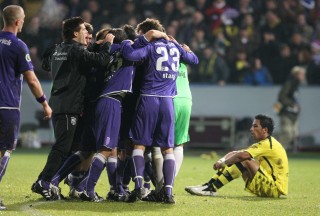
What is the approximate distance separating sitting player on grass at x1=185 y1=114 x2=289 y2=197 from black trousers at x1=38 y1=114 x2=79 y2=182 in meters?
2.06

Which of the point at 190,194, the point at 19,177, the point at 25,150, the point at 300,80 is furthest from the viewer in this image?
the point at 300,80

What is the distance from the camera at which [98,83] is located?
10000 millimetres

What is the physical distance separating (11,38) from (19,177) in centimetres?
433

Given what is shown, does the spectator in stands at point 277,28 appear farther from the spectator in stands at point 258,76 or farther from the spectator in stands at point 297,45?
the spectator in stands at point 258,76

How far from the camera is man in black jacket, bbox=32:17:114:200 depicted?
966 centimetres

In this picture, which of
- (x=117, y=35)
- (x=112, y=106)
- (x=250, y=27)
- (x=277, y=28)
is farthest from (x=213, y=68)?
(x=112, y=106)

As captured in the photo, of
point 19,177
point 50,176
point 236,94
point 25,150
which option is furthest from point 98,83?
point 236,94

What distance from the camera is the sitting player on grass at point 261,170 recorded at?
10906mm

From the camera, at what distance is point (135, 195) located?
9680 millimetres

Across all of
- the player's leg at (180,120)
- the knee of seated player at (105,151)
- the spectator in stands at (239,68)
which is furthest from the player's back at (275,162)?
the spectator in stands at (239,68)

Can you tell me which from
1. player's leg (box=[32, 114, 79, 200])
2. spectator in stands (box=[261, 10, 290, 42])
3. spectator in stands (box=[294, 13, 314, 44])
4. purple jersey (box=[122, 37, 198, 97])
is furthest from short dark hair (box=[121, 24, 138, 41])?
spectator in stands (box=[294, 13, 314, 44])

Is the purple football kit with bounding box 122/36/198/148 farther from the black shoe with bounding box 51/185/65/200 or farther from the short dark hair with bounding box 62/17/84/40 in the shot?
the black shoe with bounding box 51/185/65/200

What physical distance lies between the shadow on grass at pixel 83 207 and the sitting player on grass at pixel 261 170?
154 cm

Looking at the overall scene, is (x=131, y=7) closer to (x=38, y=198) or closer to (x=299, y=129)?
(x=299, y=129)
